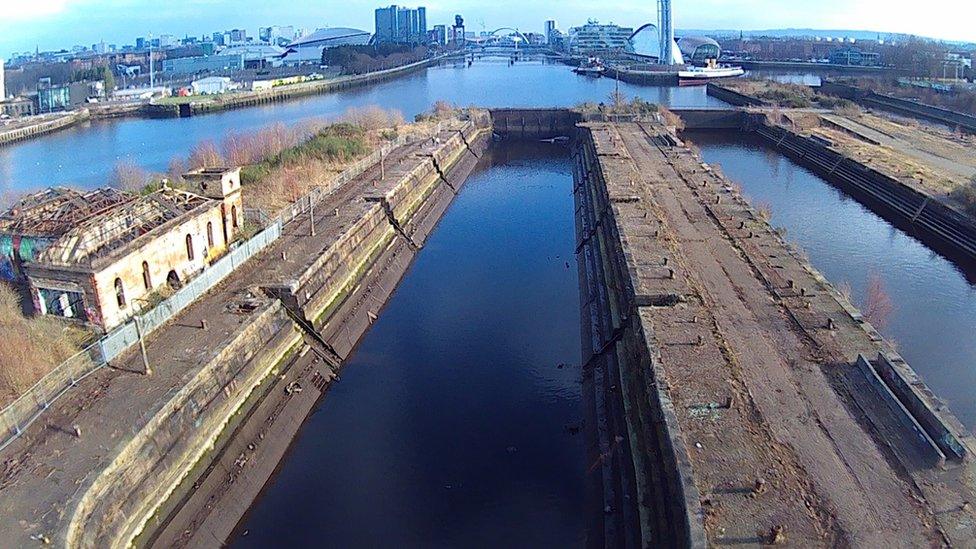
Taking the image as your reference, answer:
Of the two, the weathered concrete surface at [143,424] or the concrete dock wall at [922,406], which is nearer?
the weathered concrete surface at [143,424]

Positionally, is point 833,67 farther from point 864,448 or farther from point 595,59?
point 864,448

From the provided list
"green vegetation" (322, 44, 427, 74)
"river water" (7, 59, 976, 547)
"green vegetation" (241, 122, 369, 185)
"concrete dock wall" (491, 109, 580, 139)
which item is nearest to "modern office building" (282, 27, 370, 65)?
"green vegetation" (322, 44, 427, 74)

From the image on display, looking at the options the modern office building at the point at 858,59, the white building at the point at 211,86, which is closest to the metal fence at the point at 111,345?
the white building at the point at 211,86

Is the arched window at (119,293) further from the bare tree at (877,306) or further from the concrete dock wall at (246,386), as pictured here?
the bare tree at (877,306)

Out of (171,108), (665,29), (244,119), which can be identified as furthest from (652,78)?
(171,108)

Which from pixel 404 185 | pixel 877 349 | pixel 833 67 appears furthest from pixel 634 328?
pixel 833 67

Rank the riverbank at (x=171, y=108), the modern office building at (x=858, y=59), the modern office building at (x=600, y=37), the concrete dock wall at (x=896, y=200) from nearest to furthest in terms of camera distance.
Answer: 1. the concrete dock wall at (x=896, y=200)
2. the riverbank at (x=171, y=108)
3. the modern office building at (x=858, y=59)
4. the modern office building at (x=600, y=37)

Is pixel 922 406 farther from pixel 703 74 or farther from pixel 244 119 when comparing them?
pixel 703 74
